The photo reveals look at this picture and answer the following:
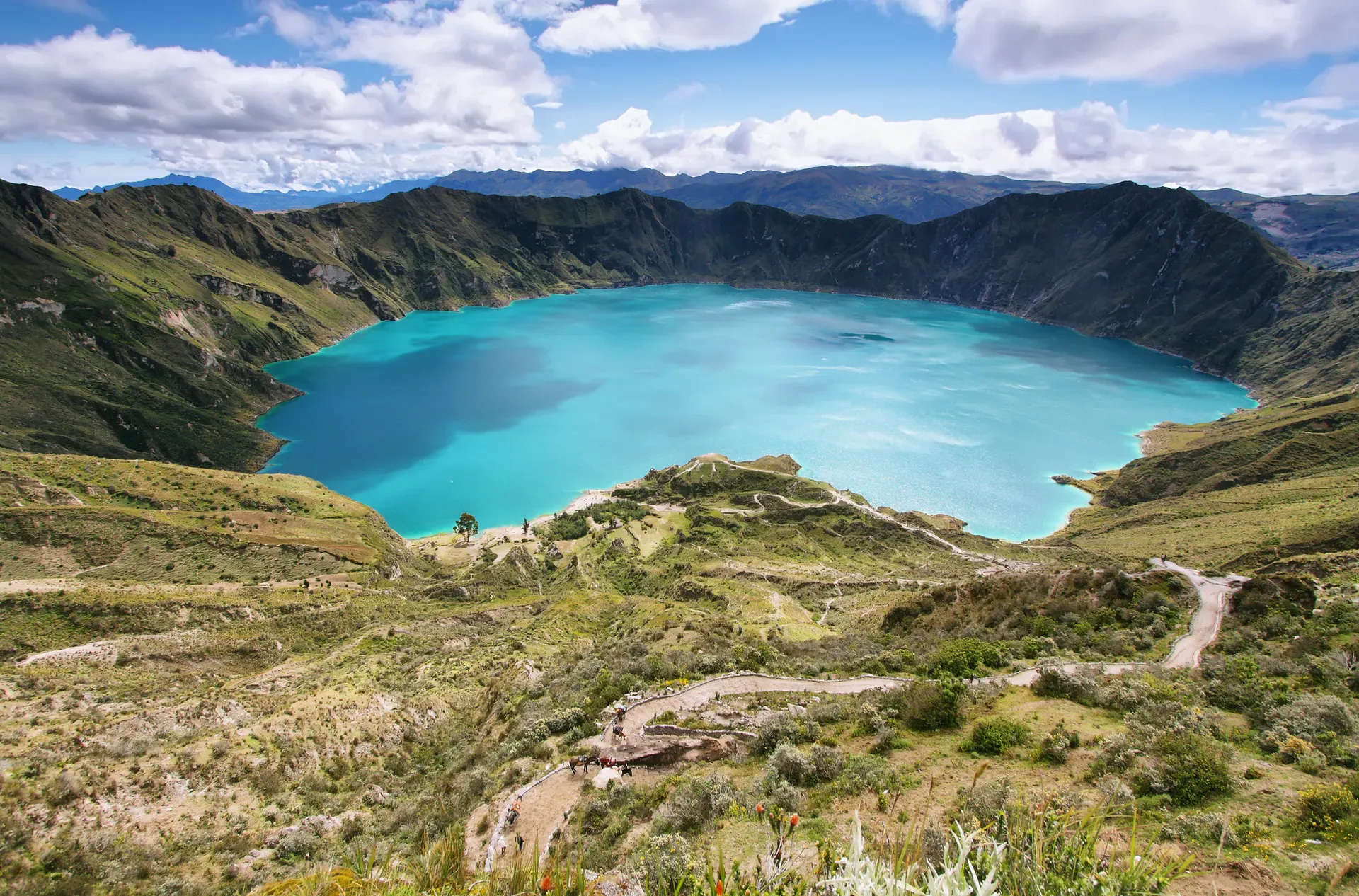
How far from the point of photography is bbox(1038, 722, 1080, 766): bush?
14.1 m

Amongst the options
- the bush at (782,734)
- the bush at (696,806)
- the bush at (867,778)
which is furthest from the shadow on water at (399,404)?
the bush at (867,778)

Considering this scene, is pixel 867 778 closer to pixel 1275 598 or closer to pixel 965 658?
pixel 965 658

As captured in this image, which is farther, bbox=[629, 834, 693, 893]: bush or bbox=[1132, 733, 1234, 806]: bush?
bbox=[1132, 733, 1234, 806]: bush

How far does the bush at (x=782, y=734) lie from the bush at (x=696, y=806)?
12.3 feet

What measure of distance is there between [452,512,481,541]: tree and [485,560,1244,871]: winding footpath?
63.0m

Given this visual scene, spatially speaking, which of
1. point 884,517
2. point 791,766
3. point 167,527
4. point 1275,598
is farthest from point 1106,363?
point 167,527

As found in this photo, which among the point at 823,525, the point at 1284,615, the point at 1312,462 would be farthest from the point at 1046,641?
the point at 1312,462

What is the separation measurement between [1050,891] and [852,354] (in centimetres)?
18802

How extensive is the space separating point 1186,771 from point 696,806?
986cm

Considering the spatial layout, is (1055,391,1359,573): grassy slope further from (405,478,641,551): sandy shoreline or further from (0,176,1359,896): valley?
(405,478,641,551): sandy shoreline

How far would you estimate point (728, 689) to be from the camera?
918 inches

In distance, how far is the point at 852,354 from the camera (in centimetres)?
18350

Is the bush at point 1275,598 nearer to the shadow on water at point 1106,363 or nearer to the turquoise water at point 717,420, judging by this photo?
the turquoise water at point 717,420

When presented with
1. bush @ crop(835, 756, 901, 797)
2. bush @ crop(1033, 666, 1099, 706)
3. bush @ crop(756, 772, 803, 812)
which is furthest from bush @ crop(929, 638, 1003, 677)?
bush @ crop(756, 772, 803, 812)
